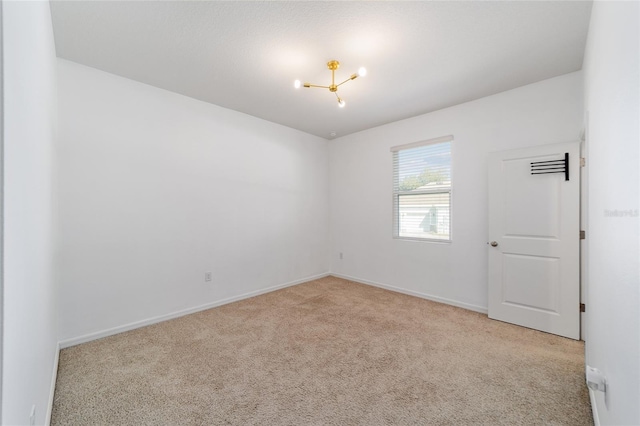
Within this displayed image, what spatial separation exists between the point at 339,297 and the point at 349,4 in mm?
3402

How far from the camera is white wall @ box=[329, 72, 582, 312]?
116 inches

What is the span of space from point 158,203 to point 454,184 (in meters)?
3.76

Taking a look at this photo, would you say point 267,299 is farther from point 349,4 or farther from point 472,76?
point 472,76

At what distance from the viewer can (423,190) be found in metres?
4.02

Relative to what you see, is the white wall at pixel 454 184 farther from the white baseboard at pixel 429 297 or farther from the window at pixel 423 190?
the window at pixel 423 190

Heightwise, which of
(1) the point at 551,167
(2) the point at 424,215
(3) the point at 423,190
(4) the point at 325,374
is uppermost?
(1) the point at 551,167

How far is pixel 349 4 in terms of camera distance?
1.87 meters

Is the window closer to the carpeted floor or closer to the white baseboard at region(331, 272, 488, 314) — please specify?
the white baseboard at region(331, 272, 488, 314)

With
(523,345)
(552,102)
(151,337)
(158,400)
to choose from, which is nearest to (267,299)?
(151,337)

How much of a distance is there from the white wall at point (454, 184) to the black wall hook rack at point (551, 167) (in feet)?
0.87

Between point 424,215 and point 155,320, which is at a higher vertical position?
point 424,215

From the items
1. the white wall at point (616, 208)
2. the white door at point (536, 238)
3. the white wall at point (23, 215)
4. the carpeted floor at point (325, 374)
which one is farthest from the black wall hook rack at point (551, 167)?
the white wall at point (23, 215)

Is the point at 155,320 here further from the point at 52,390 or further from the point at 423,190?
the point at 423,190

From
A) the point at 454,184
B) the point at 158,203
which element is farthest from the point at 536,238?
the point at 158,203
